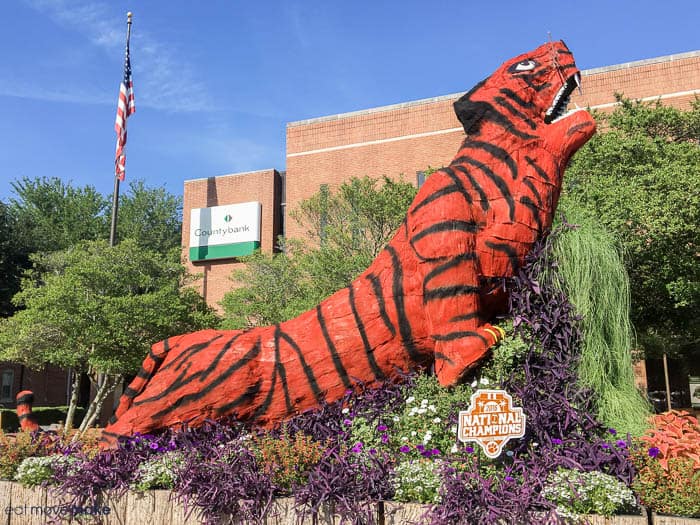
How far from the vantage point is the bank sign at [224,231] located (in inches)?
1128

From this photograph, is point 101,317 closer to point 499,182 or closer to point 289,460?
point 289,460

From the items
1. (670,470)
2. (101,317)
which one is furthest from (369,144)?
(670,470)

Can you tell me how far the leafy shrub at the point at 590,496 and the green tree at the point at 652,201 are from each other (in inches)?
263

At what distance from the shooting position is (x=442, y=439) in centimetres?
529

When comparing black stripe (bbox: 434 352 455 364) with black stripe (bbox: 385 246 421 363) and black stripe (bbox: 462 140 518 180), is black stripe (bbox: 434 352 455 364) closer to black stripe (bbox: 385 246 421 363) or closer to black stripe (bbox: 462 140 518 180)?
black stripe (bbox: 385 246 421 363)

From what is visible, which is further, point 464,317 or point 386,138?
point 386,138

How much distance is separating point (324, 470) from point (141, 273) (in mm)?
12554

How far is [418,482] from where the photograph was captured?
467cm

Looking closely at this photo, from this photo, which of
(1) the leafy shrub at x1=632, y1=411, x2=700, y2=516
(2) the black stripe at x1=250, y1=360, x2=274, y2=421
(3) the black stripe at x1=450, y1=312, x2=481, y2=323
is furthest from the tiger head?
(2) the black stripe at x1=250, y1=360, x2=274, y2=421

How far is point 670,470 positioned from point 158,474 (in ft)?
13.9

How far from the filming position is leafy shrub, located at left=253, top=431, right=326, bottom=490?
5094mm

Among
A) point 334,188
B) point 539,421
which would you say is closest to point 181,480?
point 539,421

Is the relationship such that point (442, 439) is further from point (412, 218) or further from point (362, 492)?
point (412, 218)

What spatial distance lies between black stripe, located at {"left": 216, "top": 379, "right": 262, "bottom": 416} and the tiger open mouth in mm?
4096
